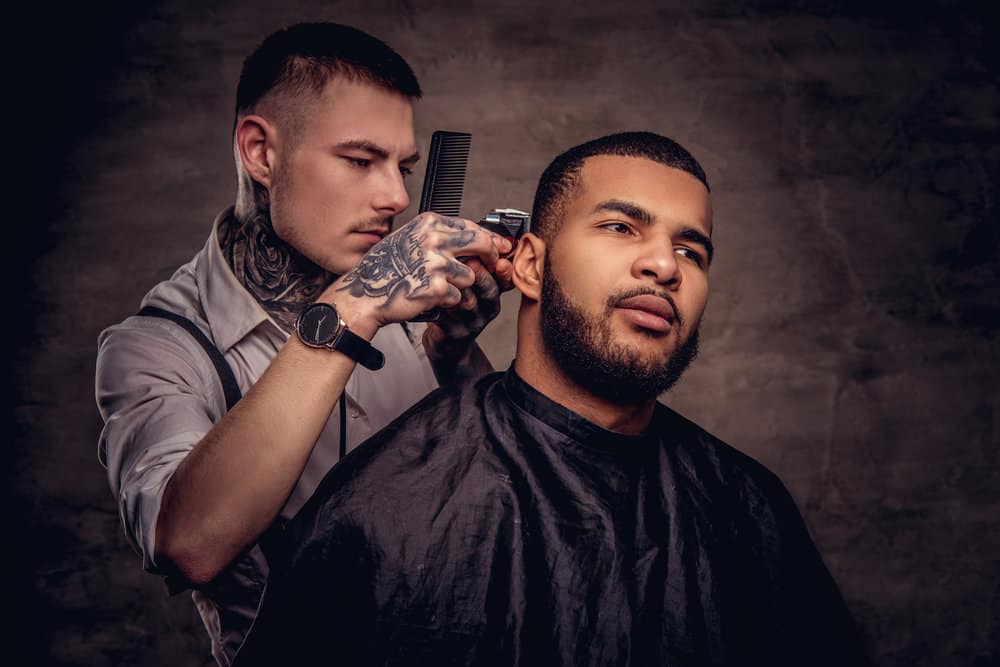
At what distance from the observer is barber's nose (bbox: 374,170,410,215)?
1.67 metres

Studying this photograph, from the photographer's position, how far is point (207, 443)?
1.23 meters

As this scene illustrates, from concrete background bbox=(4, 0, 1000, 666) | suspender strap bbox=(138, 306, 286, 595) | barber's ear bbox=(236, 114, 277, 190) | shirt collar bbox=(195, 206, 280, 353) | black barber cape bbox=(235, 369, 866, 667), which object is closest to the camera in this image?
black barber cape bbox=(235, 369, 866, 667)

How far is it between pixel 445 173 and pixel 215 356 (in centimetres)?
74

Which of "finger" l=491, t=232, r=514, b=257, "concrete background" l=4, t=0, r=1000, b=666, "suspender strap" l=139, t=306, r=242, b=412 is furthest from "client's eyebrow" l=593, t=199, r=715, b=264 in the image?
"concrete background" l=4, t=0, r=1000, b=666

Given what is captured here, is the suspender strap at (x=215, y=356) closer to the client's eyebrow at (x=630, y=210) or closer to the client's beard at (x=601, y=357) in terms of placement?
the client's beard at (x=601, y=357)

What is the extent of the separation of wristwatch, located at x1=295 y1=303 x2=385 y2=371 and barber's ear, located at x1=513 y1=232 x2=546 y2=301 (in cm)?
41

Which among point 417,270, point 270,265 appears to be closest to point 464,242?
point 417,270

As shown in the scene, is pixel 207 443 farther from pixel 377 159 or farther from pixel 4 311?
pixel 4 311

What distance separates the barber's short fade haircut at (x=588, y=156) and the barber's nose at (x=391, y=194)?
0.34 metres

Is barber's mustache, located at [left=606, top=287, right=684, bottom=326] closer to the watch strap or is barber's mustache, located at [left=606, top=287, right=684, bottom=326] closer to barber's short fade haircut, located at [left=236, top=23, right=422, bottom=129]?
the watch strap

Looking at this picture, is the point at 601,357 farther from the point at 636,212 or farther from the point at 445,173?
the point at 445,173

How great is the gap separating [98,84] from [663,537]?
2484 millimetres

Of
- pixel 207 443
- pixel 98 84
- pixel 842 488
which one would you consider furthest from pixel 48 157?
pixel 842 488

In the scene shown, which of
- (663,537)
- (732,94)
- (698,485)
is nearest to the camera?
(663,537)
